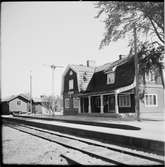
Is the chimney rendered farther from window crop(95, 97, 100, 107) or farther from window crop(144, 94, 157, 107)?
window crop(144, 94, 157, 107)

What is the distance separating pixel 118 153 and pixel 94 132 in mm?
4913

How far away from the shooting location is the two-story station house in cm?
2800

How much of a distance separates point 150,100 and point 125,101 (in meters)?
3.04

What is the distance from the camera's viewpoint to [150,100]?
94.4ft

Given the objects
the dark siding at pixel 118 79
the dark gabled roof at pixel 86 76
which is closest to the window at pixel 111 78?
the dark siding at pixel 118 79

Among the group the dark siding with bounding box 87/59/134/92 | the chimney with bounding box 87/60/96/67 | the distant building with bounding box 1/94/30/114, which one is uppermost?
the chimney with bounding box 87/60/96/67

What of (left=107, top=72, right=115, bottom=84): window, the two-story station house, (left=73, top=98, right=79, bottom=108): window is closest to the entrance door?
the two-story station house

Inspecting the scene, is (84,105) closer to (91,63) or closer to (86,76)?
(86,76)

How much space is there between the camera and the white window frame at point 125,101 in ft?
92.7

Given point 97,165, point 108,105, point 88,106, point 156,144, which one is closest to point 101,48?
point 108,105

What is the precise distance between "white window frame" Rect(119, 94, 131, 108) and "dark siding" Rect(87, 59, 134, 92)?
4.51 feet

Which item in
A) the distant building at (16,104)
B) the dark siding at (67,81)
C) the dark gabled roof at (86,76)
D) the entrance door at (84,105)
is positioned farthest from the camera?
the distant building at (16,104)

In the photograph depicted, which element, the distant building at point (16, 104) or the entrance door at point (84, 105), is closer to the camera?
the entrance door at point (84, 105)

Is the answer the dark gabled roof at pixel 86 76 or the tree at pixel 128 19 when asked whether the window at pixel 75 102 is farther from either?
the tree at pixel 128 19
